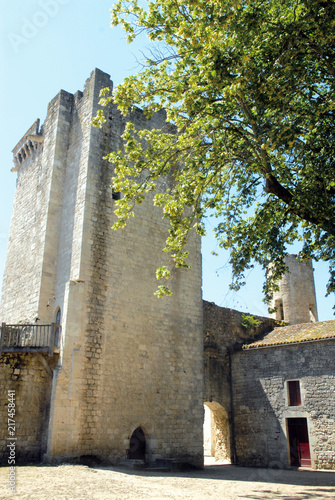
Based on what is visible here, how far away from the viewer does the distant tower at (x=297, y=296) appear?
23.0 metres

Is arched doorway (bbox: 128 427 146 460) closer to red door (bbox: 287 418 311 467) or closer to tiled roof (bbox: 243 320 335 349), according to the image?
red door (bbox: 287 418 311 467)

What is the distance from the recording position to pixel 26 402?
1251 cm

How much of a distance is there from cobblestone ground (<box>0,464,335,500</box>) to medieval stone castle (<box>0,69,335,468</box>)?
187 cm

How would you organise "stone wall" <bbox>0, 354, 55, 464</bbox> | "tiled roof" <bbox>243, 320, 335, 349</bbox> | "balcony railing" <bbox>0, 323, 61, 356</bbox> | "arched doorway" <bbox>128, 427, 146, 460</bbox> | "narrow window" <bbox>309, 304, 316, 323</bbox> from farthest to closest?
1. "narrow window" <bbox>309, 304, 316, 323</bbox>
2. "tiled roof" <bbox>243, 320, 335, 349</bbox>
3. "arched doorway" <bbox>128, 427, 146, 460</bbox>
4. "balcony railing" <bbox>0, 323, 61, 356</bbox>
5. "stone wall" <bbox>0, 354, 55, 464</bbox>

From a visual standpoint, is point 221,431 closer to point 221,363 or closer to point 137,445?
point 221,363

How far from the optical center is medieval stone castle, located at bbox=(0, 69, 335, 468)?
484 inches

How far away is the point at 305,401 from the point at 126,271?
24.8ft

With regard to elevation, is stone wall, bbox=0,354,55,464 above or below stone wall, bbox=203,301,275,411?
below

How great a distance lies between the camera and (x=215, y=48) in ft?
28.8

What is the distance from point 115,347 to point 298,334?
24.0ft

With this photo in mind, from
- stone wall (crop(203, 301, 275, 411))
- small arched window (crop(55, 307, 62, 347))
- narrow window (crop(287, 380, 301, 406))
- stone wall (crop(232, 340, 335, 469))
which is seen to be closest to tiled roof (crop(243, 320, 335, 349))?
stone wall (crop(232, 340, 335, 469))

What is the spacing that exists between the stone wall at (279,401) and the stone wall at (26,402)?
25.6 ft

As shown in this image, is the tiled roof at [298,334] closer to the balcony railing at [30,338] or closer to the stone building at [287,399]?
the stone building at [287,399]

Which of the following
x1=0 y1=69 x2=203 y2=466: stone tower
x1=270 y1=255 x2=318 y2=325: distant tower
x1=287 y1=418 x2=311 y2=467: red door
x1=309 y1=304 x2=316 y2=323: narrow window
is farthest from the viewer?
x1=309 y1=304 x2=316 y2=323: narrow window
